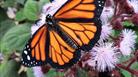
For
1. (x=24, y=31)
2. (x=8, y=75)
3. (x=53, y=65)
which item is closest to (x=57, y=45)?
(x=53, y=65)

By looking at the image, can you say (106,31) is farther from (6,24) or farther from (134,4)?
(6,24)

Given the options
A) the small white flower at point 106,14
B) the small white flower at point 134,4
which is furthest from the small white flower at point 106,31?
the small white flower at point 134,4

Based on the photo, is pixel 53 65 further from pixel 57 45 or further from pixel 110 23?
pixel 110 23

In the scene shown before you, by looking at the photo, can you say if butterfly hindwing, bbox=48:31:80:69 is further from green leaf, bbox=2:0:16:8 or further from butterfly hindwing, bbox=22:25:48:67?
green leaf, bbox=2:0:16:8

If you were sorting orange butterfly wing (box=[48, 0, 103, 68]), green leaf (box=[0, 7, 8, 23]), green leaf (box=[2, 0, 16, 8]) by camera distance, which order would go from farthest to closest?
1. green leaf (box=[0, 7, 8, 23])
2. green leaf (box=[2, 0, 16, 8])
3. orange butterfly wing (box=[48, 0, 103, 68])

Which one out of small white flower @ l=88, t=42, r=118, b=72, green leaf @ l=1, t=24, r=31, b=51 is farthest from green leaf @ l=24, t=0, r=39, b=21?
small white flower @ l=88, t=42, r=118, b=72

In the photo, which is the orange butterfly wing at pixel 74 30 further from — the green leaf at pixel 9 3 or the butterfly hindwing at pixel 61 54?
the green leaf at pixel 9 3
